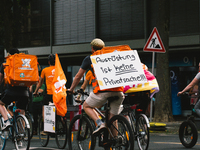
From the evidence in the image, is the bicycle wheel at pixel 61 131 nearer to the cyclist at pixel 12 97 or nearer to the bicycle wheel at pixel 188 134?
the cyclist at pixel 12 97

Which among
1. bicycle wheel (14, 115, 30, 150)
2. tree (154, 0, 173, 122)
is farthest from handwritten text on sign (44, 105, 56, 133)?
tree (154, 0, 173, 122)

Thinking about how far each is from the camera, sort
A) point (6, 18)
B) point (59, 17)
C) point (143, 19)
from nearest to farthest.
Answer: point (6, 18)
point (143, 19)
point (59, 17)

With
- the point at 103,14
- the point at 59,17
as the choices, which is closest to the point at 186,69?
the point at 103,14

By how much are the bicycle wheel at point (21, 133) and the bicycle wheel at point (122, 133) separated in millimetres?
1905

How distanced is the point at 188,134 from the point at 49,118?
2895 millimetres

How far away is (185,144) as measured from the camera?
7473 millimetres

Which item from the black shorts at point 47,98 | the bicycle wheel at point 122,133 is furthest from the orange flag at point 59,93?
the bicycle wheel at point 122,133

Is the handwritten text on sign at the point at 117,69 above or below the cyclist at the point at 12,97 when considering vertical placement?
above

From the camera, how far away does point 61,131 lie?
7.76 meters

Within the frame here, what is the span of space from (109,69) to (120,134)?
978 millimetres

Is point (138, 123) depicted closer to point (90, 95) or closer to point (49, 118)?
point (90, 95)

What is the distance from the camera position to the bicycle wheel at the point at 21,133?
6773mm

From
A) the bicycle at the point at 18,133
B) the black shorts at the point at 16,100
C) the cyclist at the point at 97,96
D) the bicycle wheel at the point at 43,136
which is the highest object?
the cyclist at the point at 97,96

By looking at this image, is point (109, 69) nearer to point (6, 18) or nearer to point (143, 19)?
point (6, 18)
